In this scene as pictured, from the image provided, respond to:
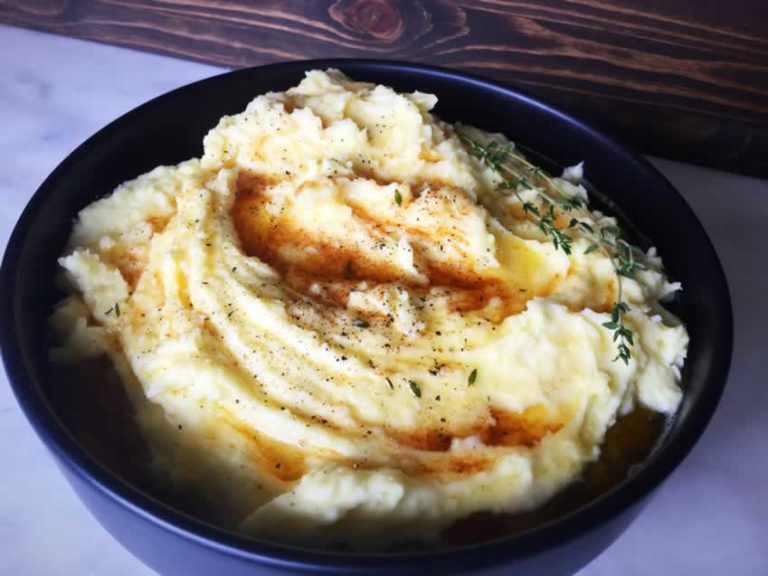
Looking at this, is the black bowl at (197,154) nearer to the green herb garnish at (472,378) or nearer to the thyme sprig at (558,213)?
the thyme sprig at (558,213)

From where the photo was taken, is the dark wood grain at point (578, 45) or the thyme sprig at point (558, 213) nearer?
the thyme sprig at point (558, 213)

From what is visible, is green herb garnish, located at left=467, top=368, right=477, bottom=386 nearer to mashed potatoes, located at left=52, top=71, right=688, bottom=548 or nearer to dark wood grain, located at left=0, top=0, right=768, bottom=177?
mashed potatoes, located at left=52, top=71, right=688, bottom=548

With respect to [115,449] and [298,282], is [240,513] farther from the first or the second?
[298,282]

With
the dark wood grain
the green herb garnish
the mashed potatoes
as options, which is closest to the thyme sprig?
the mashed potatoes

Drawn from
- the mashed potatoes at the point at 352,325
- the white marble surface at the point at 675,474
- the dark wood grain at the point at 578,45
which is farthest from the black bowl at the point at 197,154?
the dark wood grain at the point at 578,45

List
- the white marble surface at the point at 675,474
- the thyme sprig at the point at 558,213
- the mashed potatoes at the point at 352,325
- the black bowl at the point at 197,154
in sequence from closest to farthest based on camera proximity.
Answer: the black bowl at the point at 197,154 → the mashed potatoes at the point at 352,325 → the thyme sprig at the point at 558,213 → the white marble surface at the point at 675,474

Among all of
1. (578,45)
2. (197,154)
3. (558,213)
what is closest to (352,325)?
(558,213)
